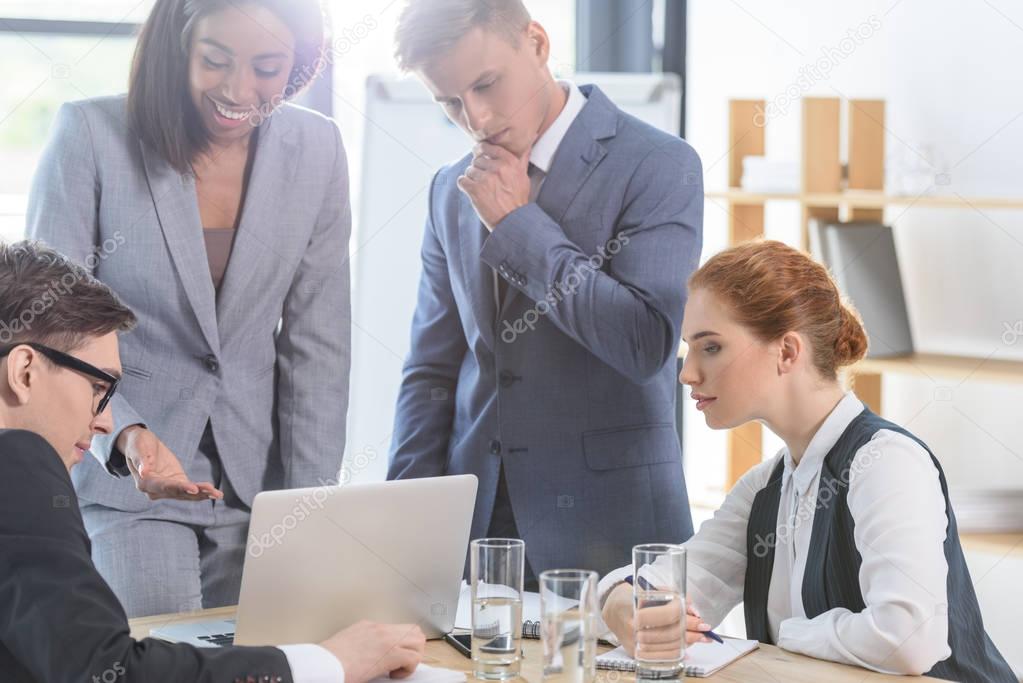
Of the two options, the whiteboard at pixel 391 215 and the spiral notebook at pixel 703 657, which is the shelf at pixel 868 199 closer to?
the whiteboard at pixel 391 215

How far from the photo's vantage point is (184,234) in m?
2.06

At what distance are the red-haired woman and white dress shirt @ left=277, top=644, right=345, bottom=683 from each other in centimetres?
35

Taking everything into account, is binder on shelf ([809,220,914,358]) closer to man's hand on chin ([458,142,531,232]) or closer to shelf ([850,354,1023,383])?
shelf ([850,354,1023,383])

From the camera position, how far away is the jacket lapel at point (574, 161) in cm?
209

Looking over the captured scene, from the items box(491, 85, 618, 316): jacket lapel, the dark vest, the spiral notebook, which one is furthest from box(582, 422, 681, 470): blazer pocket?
the spiral notebook

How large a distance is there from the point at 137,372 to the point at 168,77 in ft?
1.59

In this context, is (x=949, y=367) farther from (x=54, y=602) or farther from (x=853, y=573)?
(x=54, y=602)

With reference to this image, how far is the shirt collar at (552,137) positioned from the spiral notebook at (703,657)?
892mm

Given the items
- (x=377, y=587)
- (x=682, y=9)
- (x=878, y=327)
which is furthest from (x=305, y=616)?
(x=682, y=9)

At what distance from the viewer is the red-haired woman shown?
61.2 inches

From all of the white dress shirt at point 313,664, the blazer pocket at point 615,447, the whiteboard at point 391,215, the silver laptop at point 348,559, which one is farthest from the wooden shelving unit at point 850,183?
the white dress shirt at point 313,664

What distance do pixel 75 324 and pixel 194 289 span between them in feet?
2.12

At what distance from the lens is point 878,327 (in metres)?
3.22

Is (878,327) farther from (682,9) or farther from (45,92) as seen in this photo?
(45,92)
